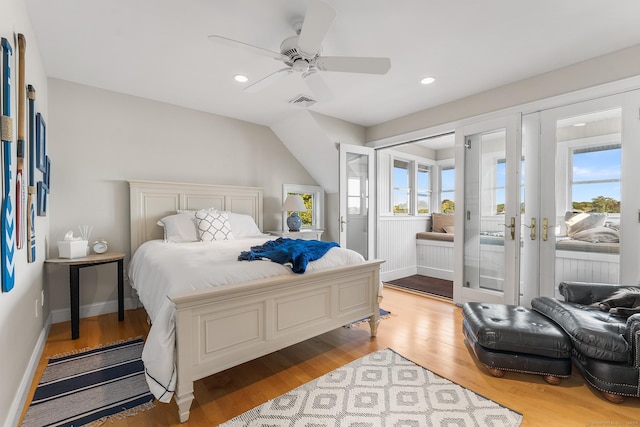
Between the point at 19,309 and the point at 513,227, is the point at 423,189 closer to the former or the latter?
the point at 513,227

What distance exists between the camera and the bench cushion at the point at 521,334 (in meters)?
1.94

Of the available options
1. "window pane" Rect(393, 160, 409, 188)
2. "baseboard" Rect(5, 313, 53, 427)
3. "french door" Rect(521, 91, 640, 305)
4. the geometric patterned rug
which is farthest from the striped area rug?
"window pane" Rect(393, 160, 409, 188)

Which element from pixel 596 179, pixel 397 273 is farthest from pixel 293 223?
pixel 596 179

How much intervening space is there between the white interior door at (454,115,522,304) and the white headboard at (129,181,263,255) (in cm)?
285

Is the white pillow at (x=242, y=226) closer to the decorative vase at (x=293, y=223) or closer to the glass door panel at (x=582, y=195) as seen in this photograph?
the decorative vase at (x=293, y=223)

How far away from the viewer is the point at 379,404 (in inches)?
69.8

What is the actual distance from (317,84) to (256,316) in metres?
1.86

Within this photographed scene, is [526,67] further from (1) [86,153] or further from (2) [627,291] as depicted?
(1) [86,153]

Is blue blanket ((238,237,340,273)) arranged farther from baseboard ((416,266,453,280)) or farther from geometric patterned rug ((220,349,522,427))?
baseboard ((416,266,453,280))

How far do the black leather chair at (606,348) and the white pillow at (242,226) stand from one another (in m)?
3.14

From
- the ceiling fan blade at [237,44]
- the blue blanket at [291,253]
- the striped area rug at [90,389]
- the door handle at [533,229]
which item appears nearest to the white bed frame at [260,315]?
the blue blanket at [291,253]

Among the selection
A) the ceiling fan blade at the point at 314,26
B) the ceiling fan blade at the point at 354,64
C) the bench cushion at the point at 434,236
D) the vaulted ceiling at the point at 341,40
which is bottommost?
the bench cushion at the point at 434,236

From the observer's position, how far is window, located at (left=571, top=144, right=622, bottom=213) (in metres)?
2.58

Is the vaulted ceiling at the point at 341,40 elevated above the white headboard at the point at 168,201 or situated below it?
above
